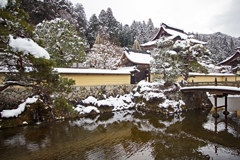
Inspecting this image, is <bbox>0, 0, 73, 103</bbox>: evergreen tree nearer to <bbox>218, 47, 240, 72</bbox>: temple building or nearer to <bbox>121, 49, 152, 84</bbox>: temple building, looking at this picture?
<bbox>121, 49, 152, 84</bbox>: temple building

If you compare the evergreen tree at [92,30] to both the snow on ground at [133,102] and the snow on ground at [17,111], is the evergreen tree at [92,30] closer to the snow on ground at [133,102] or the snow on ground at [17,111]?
the snow on ground at [133,102]

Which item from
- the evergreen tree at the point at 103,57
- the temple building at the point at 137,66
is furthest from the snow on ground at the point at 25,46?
the evergreen tree at the point at 103,57

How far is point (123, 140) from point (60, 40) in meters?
12.4

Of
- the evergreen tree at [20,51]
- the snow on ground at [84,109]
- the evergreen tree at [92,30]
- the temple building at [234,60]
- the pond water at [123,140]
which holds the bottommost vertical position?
the pond water at [123,140]

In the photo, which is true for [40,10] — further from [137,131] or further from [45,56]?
[137,131]

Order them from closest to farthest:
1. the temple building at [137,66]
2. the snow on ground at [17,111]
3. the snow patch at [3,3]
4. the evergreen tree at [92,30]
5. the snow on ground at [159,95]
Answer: the snow patch at [3,3], the snow on ground at [17,111], the snow on ground at [159,95], the temple building at [137,66], the evergreen tree at [92,30]

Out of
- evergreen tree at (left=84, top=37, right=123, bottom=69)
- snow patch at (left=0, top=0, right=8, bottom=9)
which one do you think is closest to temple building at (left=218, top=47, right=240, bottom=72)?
evergreen tree at (left=84, top=37, right=123, bottom=69)

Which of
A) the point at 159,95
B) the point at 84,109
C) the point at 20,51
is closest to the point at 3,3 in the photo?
the point at 20,51

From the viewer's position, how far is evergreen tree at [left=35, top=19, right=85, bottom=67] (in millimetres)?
15289

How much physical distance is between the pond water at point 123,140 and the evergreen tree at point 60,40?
8091 millimetres

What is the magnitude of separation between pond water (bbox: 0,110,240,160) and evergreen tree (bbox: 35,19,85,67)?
8.09 meters

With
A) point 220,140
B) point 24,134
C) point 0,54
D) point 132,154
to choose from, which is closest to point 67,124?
point 24,134

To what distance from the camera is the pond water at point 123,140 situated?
6824 millimetres

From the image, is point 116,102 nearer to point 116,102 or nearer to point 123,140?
point 116,102
